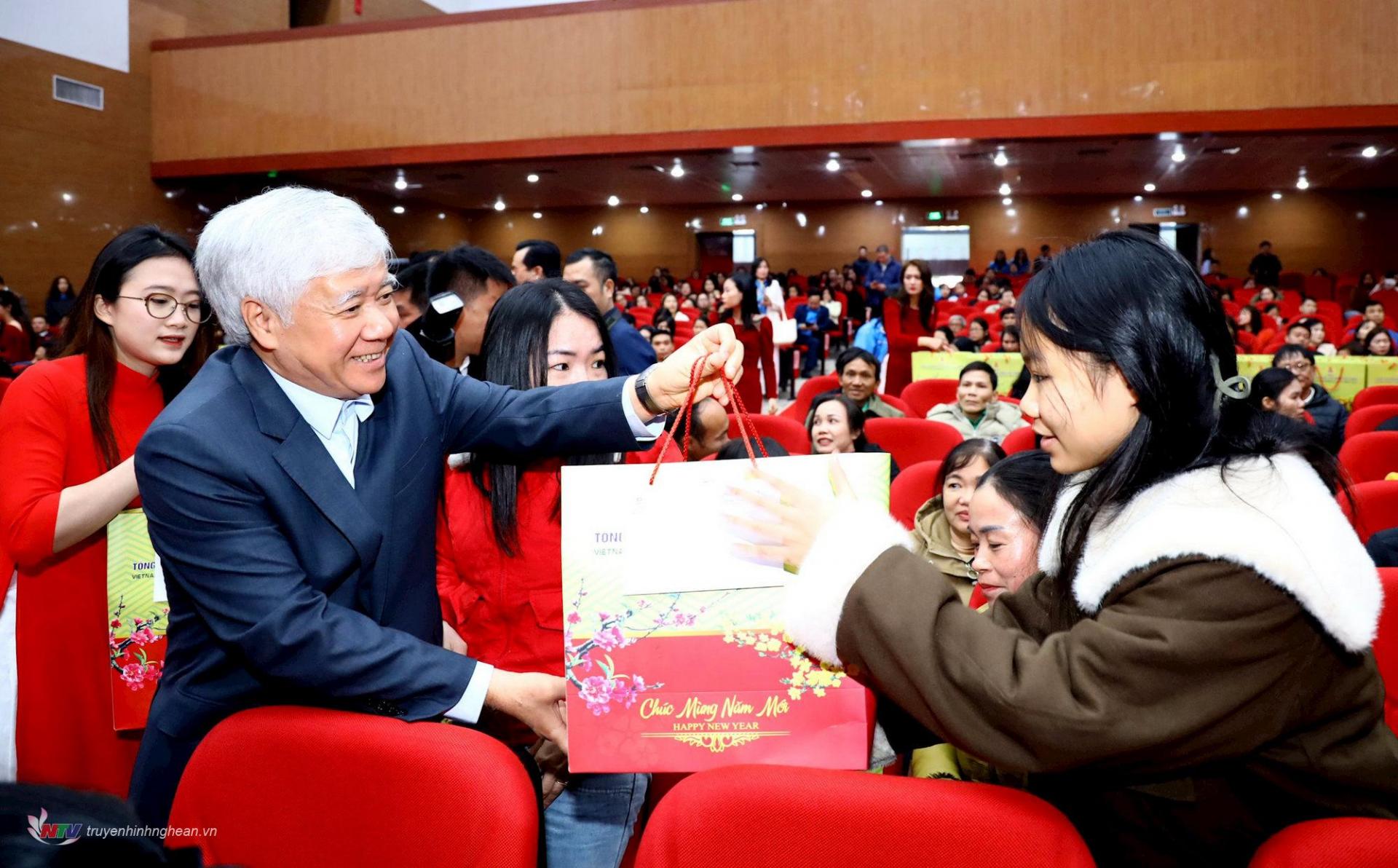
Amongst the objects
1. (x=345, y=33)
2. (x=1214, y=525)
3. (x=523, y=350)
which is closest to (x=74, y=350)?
(x=523, y=350)

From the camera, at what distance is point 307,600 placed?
1100mm

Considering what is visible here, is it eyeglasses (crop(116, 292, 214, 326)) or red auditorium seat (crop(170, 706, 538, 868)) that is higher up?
eyeglasses (crop(116, 292, 214, 326))

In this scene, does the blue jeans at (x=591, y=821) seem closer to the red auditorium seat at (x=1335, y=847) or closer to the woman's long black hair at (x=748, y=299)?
the red auditorium seat at (x=1335, y=847)

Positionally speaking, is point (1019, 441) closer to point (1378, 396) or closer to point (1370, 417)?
point (1370, 417)

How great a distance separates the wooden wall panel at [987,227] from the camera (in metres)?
16.7

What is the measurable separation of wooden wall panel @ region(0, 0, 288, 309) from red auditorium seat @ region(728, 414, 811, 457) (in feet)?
37.1

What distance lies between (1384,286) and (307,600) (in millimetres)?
16499

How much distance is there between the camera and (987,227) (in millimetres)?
17562

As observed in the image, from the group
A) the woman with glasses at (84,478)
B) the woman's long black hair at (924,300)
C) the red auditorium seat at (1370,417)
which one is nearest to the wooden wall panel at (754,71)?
the woman's long black hair at (924,300)

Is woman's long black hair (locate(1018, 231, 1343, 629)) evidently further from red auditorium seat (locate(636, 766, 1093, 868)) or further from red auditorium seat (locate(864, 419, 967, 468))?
red auditorium seat (locate(864, 419, 967, 468))

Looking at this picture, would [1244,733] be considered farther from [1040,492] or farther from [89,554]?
[89,554]

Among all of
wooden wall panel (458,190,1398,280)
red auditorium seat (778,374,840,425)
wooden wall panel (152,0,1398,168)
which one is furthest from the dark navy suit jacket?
wooden wall panel (458,190,1398,280)

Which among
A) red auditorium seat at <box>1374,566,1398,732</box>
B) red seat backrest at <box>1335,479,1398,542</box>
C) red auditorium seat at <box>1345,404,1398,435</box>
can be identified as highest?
red auditorium seat at <box>1345,404,1398,435</box>

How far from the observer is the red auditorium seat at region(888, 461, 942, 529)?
10.0 ft
